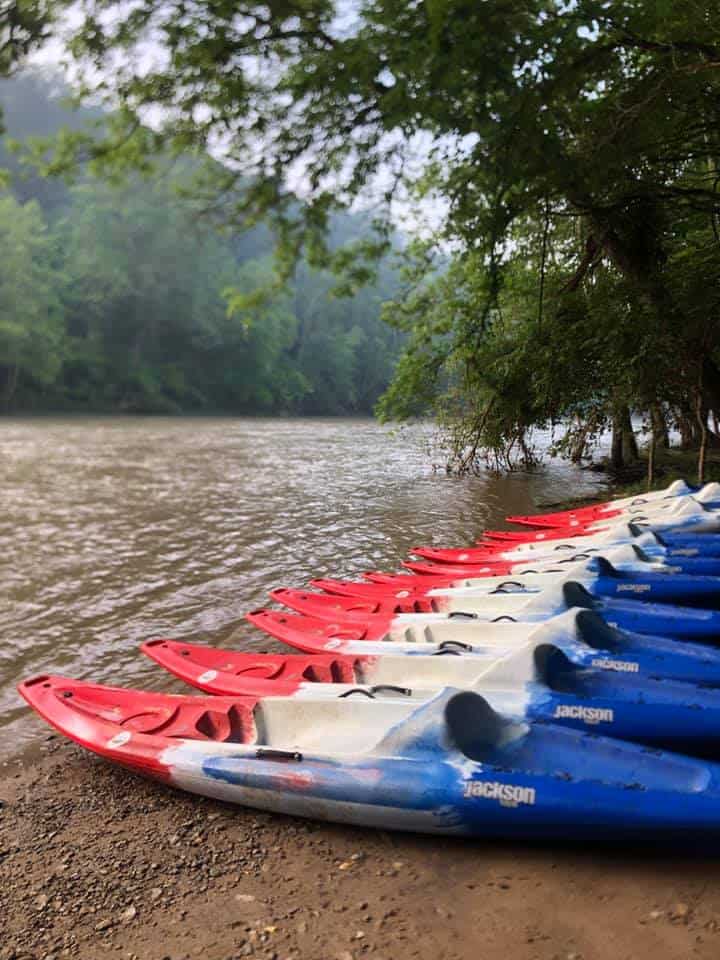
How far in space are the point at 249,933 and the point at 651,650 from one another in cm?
197

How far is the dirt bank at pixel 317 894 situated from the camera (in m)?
2.00

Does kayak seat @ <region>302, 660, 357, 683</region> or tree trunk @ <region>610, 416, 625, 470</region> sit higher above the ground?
tree trunk @ <region>610, 416, 625, 470</region>

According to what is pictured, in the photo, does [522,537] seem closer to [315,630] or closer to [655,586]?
[655,586]

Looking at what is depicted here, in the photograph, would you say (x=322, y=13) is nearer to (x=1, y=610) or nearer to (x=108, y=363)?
(x=1, y=610)

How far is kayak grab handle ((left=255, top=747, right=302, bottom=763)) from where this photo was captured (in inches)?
101

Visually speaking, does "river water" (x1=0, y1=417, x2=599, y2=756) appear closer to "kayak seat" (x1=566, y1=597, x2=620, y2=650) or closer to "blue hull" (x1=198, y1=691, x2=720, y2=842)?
"blue hull" (x1=198, y1=691, x2=720, y2=842)

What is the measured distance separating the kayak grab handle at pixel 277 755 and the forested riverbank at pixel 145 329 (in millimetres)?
27114

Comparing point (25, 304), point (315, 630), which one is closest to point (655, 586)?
point (315, 630)

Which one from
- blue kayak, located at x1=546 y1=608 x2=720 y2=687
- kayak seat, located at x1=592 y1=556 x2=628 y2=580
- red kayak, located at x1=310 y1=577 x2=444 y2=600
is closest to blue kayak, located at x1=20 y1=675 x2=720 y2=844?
blue kayak, located at x1=546 y1=608 x2=720 y2=687

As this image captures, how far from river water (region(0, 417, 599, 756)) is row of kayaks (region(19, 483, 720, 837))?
740mm

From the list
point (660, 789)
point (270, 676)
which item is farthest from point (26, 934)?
point (660, 789)

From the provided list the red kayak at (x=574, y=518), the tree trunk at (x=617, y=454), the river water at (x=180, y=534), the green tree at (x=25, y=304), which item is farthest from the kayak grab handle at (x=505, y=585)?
the green tree at (x=25, y=304)

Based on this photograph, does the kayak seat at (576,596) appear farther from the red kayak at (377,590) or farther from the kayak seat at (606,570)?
the red kayak at (377,590)

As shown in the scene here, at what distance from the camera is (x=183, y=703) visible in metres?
3.15
